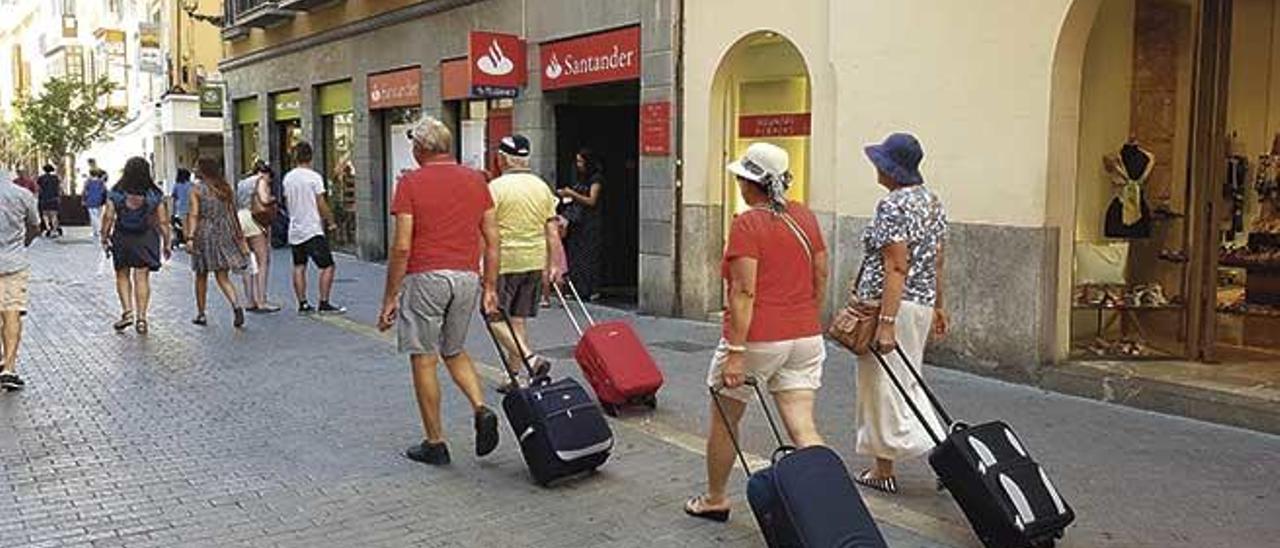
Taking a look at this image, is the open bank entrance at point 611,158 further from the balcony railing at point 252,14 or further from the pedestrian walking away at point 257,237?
the balcony railing at point 252,14

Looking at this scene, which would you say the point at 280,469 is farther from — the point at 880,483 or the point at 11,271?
the point at 11,271

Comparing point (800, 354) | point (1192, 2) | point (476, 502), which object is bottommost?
point (476, 502)

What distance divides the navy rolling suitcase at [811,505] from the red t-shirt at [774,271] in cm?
60

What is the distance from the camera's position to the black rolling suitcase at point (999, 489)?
4277mm

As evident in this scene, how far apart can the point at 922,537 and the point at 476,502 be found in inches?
80.1

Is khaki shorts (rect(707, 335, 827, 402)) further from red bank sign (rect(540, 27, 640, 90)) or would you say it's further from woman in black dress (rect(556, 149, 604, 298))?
woman in black dress (rect(556, 149, 604, 298))

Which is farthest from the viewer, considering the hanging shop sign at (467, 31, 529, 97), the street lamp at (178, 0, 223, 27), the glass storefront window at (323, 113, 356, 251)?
the street lamp at (178, 0, 223, 27)

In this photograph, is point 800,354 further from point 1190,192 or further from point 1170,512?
point 1190,192

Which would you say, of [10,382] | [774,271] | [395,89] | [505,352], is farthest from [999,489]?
[395,89]

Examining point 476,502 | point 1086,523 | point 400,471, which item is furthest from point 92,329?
point 1086,523

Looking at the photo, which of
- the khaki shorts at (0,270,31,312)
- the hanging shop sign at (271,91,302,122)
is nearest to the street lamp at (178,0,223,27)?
the hanging shop sign at (271,91,302,122)

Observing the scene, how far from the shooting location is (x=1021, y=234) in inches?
307

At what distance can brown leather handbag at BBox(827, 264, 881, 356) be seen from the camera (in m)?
5.13

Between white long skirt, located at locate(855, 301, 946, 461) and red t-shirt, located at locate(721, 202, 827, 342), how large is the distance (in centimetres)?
76
